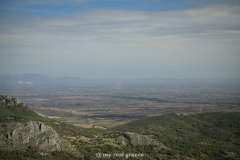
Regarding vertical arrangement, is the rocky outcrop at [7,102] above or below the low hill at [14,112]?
above

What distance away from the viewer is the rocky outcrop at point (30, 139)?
4675 cm

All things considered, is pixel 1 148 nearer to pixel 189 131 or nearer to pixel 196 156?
pixel 196 156

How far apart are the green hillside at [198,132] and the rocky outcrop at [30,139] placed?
2424 centimetres

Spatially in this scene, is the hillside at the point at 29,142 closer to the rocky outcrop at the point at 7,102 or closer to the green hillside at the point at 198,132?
the green hillside at the point at 198,132

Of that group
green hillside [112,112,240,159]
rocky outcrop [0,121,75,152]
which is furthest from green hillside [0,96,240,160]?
rocky outcrop [0,121,75,152]

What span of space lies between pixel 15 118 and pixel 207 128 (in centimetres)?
6683

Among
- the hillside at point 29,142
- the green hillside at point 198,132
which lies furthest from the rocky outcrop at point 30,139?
the green hillside at point 198,132

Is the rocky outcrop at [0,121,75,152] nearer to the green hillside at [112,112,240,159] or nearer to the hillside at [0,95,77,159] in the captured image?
the hillside at [0,95,77,159]

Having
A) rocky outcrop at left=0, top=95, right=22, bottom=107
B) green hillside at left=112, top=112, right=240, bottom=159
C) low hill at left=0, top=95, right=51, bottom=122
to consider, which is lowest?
green hillside at left=112, top=112, right=240, bottom=159

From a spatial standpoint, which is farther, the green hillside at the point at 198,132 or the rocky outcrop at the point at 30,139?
the green hillside at the point at 198,132

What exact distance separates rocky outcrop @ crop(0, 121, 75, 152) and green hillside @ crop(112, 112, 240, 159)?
2424 cm

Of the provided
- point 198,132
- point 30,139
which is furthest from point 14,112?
point 198,132

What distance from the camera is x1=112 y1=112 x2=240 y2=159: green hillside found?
61750 mm

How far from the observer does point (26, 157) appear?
141 ft
